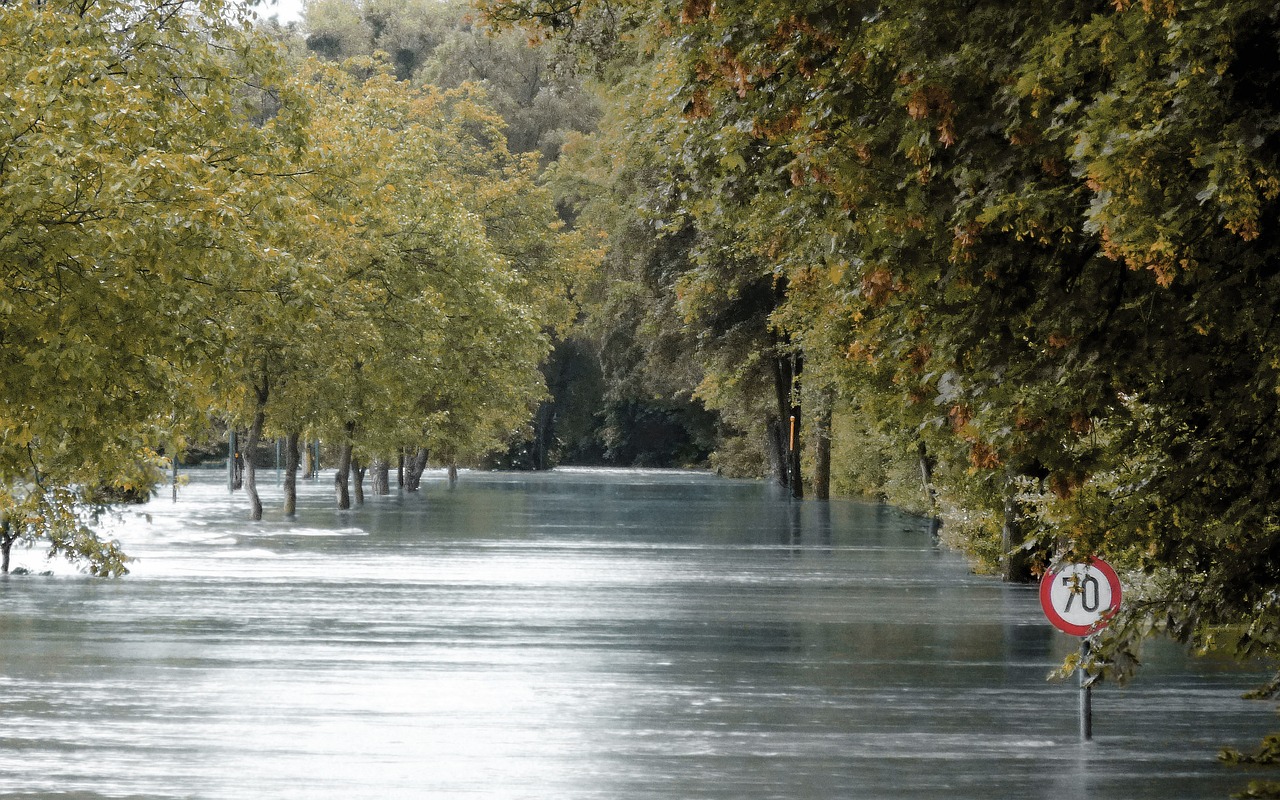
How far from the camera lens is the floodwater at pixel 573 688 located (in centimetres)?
832

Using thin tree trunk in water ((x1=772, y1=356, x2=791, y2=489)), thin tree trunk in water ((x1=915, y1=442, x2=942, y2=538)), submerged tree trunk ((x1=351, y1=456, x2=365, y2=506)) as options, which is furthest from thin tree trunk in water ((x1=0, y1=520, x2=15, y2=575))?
thin tree trunk in water ((x1=772, y1=356, x2=791, y2=489))

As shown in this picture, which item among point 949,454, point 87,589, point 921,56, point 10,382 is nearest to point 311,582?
point 87,589

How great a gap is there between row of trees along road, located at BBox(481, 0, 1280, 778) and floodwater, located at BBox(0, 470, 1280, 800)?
1.73 meters

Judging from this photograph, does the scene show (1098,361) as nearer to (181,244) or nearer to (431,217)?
(181,244)

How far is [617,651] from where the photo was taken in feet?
42.5

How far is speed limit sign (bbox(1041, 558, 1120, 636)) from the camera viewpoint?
899 cm

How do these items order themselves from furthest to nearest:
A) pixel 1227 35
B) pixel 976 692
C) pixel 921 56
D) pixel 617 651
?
pixel 617 651 → pixel 976 692 → pixel 921 56 → pixel 1227 35

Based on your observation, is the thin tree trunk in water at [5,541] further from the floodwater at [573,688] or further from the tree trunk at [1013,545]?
the tree trunk at [1013,545]

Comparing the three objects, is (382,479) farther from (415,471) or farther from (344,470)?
(344,470)

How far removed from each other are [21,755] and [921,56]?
6096 mm

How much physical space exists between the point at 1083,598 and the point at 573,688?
3768 millimetres

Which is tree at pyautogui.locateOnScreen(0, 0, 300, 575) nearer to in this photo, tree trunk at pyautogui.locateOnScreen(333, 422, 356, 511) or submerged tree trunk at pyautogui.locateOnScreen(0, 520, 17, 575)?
submerged tree trunk at pyautogui.locateOnScreen(0, 520, 17, 575)

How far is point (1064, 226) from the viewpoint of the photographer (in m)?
6.62

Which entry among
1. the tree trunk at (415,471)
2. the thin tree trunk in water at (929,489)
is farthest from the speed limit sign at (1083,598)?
the tree trunk at (415,471)
